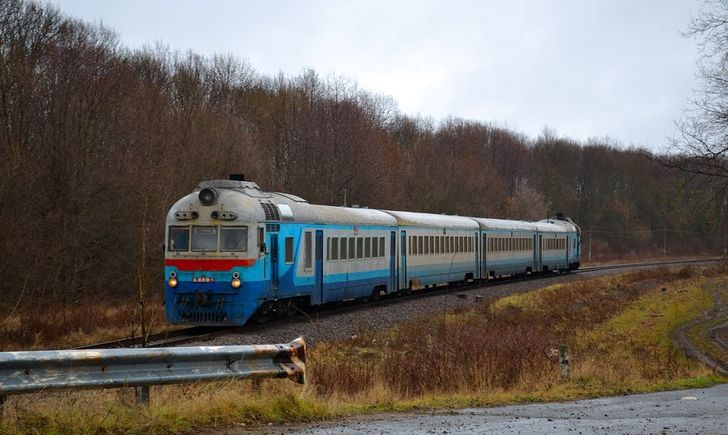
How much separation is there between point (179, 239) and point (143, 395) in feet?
39.7

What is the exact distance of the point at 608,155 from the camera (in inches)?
4360

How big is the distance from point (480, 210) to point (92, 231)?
165ft

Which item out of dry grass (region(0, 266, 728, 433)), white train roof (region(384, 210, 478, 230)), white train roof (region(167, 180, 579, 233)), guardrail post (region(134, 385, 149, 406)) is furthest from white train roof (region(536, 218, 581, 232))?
guardrail post (region(134, 385, 149, 406))

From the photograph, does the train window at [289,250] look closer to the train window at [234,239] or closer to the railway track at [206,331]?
the railway track at [206,331]

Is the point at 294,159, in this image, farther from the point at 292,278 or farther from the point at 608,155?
the point at 608,155

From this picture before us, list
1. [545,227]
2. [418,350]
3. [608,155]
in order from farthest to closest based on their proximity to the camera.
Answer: [608,155] < [545,227] < [418,350]

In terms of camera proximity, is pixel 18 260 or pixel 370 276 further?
pixel 370 276

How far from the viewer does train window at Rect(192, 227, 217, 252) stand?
64.8 ft

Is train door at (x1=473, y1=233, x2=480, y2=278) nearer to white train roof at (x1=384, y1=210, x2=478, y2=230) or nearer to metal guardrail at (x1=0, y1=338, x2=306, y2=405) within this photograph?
white train roof at (x1=384, y1=210, x2=478, y2=230)

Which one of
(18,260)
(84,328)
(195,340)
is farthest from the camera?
(18,260)

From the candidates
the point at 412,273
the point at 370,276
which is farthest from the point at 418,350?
the point at 412,273

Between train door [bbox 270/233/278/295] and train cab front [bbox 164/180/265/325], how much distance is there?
567 millimetres

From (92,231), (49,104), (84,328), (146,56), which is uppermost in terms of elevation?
(146,56)

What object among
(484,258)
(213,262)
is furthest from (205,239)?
(484,258)
